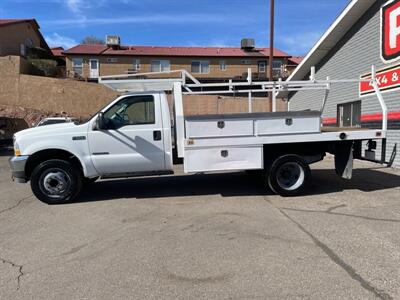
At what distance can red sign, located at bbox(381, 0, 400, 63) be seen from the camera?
11.3 metres

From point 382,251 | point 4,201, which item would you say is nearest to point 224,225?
point 382,251

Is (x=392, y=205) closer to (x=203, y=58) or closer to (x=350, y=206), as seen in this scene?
(x=350, y=206)

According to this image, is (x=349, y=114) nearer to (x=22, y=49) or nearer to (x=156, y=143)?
(x=156, y=143)

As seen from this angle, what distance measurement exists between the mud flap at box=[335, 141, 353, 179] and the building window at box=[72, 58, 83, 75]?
4083cm

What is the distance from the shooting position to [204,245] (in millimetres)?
5219

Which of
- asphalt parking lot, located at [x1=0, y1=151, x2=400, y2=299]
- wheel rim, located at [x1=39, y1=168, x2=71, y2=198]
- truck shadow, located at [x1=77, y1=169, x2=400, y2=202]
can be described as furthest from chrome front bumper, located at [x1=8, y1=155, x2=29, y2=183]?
truck shadow, located at [x1=77, y1=169, x2=400, y2=202]

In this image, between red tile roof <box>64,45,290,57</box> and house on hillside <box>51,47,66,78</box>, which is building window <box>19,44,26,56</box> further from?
red tile roof <box>64,45,290,57</box>

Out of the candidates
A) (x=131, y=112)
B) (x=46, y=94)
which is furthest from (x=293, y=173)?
(x=46, y=94)

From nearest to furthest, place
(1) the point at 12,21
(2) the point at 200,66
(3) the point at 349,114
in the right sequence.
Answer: (3) the point at 349,114 < (1) the point at 12,21 < (2) the point at 200,66

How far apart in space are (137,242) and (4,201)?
4441 millimetres

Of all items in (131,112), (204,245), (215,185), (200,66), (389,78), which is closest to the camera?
(204,245)

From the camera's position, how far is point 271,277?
4.18 m

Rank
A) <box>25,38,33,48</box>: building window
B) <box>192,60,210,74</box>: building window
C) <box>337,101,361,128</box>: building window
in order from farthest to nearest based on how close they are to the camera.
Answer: <box>192,60,210,74</box>: building window
<box>25,38,33,48</box>: building window
<box>337,101,361,128</box>: building window

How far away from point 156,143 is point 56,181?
2084mm
